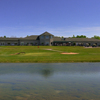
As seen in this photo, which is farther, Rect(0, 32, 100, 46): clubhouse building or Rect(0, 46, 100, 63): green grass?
Rect(0, 32, 100, 46): clubhouse building

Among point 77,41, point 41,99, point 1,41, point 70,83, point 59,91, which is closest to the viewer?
point 41,99

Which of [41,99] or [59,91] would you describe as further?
[59,91]

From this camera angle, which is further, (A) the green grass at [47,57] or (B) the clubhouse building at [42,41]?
(B) the clubhouse building at [42,41]

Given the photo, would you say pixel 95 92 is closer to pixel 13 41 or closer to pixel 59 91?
pixel 59 91

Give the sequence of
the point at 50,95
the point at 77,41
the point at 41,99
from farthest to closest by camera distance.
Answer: the point at 77,41, the point at 50,95, the point at 41,99

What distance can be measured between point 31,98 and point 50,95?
1.08m

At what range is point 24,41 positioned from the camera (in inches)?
3428

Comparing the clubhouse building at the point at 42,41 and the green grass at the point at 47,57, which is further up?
the clubhouse building at the point at 42,41

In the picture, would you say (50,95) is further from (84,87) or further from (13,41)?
(13,41)

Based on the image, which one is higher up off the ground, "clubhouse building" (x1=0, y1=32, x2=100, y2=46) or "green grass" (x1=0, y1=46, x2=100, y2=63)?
"clubhouse building" (x1=0, y1=32, x2=100, y2=46)

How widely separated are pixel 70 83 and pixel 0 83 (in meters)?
5.11

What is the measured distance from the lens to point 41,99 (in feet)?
22.9

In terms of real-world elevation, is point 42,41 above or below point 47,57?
above

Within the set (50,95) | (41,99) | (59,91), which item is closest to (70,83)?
(59,91)
